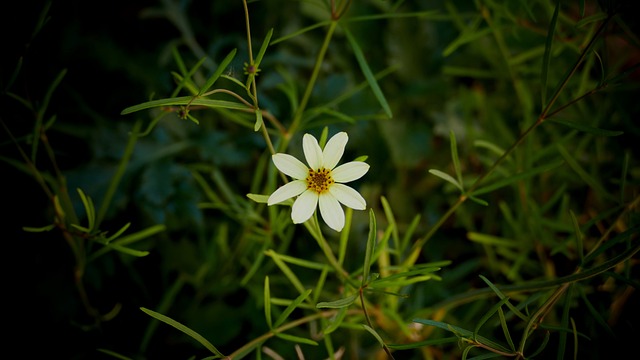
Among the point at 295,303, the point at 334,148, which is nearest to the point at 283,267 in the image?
the point at 295,303

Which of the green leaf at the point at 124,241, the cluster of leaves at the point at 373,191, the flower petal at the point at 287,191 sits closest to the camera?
the flower petal at the point at 287,191

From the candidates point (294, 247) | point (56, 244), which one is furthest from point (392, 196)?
point (56, 244)

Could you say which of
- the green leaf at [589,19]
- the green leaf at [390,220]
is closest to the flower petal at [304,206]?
the green leaf at [390,220]

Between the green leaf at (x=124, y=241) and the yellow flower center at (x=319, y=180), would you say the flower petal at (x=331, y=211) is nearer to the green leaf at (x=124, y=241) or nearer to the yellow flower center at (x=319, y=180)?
the yellow flower center at (x=319, y=180)

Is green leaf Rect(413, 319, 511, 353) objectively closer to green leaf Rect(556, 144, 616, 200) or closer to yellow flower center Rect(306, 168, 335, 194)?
yellow flower center Rect(306, 168, 335, 194)

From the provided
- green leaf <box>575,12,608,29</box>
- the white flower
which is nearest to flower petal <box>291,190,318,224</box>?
the white flower

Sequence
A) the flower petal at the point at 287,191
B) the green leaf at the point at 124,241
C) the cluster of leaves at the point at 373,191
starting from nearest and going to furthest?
the flower petal at the point at 287,191 < the green leaf at the point at 124,241 < the cluster of leaves at the point at 373,191

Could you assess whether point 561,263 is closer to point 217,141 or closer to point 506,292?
point 506,292
